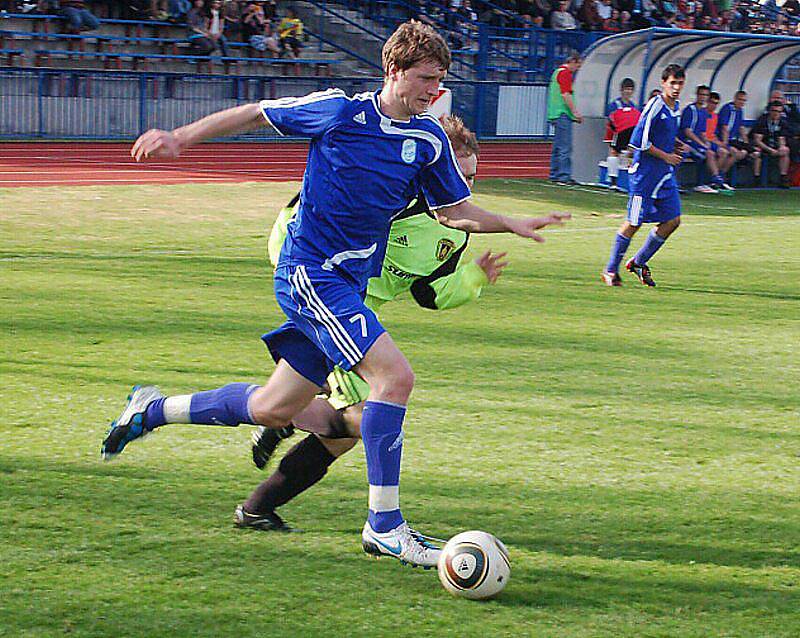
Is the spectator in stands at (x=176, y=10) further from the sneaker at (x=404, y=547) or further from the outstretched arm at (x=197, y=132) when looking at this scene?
the sneaker at (x=404, y=547)

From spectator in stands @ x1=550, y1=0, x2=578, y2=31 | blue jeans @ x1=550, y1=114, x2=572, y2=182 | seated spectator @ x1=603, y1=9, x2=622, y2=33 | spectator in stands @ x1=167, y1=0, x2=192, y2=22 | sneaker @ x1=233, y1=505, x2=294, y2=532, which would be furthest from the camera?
seated spectator @ x1=603, y1=9, x2=622, y2=33

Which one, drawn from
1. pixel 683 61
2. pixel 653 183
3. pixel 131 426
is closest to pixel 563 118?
pixel 683 61

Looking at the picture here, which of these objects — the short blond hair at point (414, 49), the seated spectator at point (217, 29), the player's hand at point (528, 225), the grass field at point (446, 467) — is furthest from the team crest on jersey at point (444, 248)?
the seated spectator at point (217, 29)

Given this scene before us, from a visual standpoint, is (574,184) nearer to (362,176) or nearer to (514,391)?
(514,391)

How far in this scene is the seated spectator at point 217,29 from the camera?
27911 millimetres

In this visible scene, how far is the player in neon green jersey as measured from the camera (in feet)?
15.3

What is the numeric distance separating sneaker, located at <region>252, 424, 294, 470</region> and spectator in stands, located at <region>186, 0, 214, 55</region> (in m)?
23.5

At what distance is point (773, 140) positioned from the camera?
2183cm

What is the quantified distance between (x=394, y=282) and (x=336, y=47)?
2811 cm

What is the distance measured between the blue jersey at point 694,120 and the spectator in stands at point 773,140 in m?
1.51

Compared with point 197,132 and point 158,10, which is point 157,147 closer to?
point 197,132

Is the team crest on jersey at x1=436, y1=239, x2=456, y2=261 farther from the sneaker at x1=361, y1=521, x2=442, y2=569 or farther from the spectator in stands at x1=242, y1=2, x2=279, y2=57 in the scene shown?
the spectator in stands at x1=242, y1=2, x2=279, y2=57

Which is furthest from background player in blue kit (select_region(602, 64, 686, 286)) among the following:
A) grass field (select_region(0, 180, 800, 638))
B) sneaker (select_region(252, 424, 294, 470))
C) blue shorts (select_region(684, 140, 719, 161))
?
blue shorts (select_region(684, 140, 719, 161))

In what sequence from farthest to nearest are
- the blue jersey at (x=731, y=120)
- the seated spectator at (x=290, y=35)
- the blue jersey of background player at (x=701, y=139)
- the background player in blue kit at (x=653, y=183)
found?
the seated spectator at (x=290, y=35)
the blue jersey at (x=731, y=120)
the blue jersey of background player at (x=701, y=139)
the background player in blue kit at (x=653, y=183)
